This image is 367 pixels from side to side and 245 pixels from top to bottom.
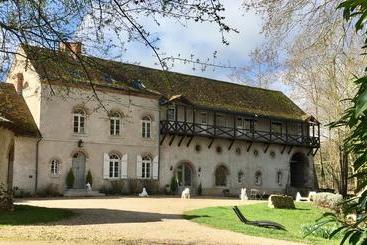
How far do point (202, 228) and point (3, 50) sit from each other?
8.17 meters

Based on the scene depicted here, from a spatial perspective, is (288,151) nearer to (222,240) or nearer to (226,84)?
(226,84)

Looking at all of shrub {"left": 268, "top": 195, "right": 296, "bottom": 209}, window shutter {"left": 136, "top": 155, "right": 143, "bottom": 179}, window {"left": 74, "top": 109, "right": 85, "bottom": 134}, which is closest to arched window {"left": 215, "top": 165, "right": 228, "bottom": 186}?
window shutter {"left": 136, "top": 155, "right": 143, "bottom": 179}

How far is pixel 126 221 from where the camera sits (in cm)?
1475

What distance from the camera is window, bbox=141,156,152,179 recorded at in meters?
31.5

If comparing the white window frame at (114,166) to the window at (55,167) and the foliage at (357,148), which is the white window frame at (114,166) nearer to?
the window at (55,167)

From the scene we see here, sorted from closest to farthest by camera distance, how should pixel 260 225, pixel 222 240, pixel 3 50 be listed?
pixel 3 50 → pixel 222 240 → pixel 260 225

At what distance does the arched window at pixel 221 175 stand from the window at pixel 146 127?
20.4 ft

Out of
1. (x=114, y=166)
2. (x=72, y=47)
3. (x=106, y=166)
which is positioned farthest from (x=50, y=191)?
(x=72, y=47)

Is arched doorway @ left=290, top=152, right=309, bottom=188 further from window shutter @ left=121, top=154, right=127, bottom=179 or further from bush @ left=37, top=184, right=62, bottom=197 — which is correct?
bush @ left=37, top=184, right=62, bottom=197

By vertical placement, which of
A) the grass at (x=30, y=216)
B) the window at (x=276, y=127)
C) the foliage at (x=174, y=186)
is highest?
the window at (x=276, y=127)

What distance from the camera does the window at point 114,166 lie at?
3012 centimetres

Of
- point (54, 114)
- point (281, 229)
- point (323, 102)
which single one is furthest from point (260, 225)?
point (323, 102)

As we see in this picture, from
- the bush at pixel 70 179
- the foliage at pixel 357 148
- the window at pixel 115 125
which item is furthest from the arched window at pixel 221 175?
the foliage at pixel 357 148

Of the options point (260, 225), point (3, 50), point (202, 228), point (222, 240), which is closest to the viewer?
point (3, 50)
